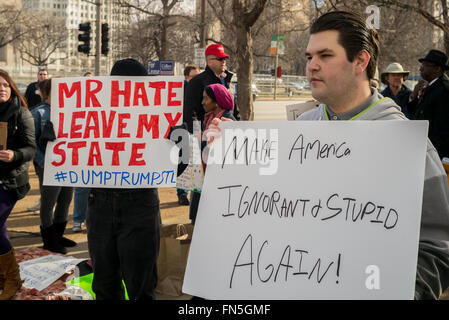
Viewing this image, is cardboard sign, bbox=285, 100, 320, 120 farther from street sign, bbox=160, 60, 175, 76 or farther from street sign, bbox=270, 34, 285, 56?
street sign, bbox=270, 34, 285, 56

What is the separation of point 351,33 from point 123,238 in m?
2.00

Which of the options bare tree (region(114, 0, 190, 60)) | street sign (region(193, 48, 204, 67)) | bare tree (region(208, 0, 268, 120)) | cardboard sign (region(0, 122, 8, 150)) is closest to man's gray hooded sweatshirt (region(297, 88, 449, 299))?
cardboard sign (region(0, 122, 8, 150))

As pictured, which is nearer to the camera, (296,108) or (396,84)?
(296,108)

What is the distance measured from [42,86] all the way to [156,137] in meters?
3.08

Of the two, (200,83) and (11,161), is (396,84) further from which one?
(11,161)

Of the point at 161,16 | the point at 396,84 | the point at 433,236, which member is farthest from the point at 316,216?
the point at 161,16

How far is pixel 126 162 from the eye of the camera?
315 cm

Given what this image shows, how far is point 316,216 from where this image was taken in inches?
60.0

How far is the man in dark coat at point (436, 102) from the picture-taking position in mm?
5539

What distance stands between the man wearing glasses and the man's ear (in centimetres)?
288

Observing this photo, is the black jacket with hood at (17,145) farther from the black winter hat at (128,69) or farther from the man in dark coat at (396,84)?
the man in dark coat at (396,84)

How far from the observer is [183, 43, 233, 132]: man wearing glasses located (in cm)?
474

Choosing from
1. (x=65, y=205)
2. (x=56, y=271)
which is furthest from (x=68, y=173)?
(x=65, y=205)

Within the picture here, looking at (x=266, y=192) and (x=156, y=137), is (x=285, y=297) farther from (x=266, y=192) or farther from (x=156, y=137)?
(x=156, y=137)
